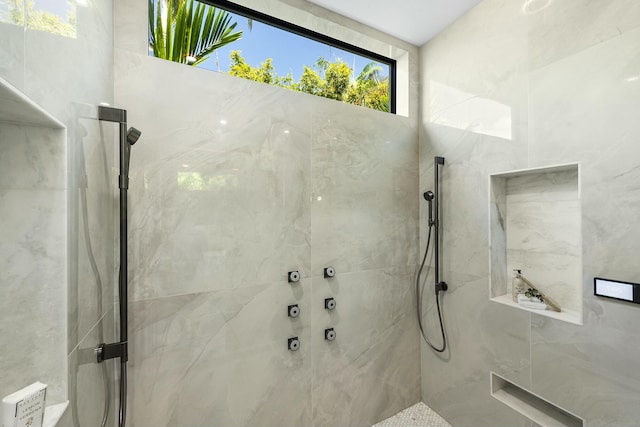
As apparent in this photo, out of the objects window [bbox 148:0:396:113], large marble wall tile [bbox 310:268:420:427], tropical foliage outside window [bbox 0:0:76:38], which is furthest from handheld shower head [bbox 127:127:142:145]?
large marble wall tile [bbox 310:268:420:427]

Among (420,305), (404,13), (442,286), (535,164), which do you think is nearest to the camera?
(535,164)

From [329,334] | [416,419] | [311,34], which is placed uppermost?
[311,34]

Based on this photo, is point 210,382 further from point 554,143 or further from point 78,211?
point 554,143

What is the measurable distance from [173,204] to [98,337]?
0.59 meters

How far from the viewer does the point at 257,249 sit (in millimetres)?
1469

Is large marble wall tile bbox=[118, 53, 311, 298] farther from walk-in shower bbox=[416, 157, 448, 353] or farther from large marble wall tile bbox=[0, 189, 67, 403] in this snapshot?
walk-in shower bbox=[416, 157, 448, 353]

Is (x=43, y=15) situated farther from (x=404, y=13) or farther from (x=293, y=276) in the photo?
(x=404, y=13)

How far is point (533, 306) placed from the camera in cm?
147

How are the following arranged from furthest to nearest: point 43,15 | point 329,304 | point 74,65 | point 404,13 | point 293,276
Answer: point 404,13 → point 329,304 → point 293,276 → point 74,65 → point 43,15

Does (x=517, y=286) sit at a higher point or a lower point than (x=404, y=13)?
lower

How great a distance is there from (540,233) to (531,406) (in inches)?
37.9

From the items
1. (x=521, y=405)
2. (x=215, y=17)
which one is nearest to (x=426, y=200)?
(x=521, y=405)

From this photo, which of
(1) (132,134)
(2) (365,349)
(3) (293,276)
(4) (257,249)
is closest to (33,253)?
(1) (132,134)

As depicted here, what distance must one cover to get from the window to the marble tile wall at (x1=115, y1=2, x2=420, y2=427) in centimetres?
20
